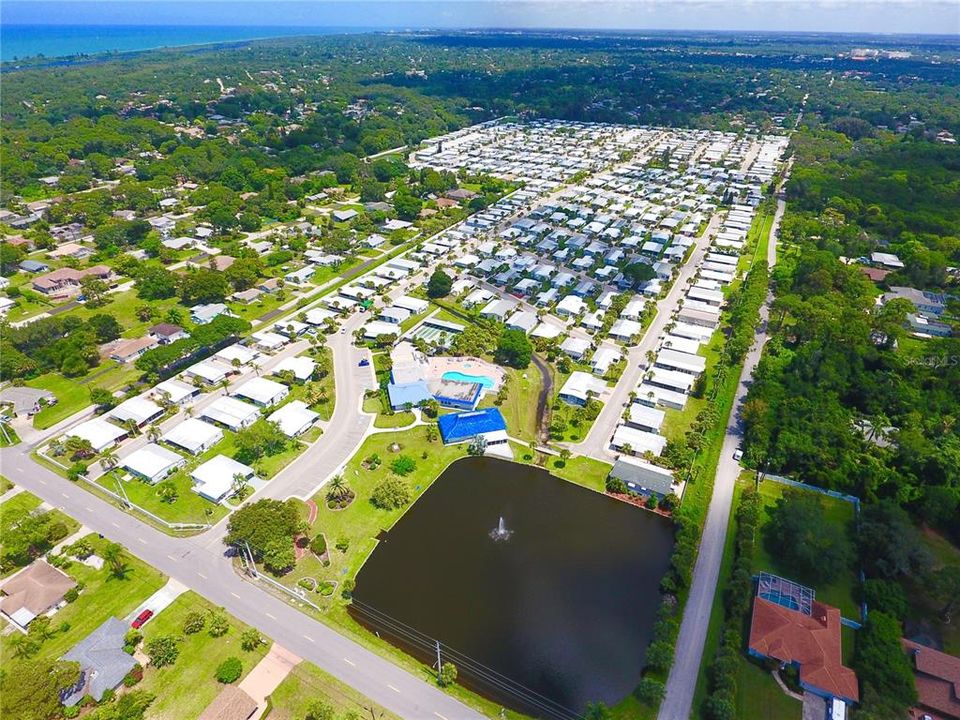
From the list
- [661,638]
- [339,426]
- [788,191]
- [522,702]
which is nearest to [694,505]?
[661,638]

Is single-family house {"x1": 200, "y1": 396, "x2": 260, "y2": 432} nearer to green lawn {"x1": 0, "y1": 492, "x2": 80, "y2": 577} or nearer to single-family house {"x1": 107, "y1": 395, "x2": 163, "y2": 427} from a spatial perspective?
single-family house {"x1": 107, "y1": 395, "x2": 163, "y2": 427}

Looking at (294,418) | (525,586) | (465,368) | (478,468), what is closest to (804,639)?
(525,586)

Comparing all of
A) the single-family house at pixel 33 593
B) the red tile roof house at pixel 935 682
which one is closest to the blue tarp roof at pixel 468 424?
the single-family house at pixel 33 593

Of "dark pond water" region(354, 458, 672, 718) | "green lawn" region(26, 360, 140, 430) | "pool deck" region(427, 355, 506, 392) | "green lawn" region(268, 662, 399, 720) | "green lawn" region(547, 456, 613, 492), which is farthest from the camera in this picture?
"pool deck" region(427, 355, 506, 392)

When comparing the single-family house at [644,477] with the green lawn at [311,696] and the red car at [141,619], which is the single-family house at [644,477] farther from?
the red car at [141,619]

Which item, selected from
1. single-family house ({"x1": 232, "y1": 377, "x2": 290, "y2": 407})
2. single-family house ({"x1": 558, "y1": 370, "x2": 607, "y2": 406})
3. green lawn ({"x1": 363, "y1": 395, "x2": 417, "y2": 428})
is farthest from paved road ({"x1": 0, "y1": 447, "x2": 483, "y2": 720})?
single-family house ({"x1": 558, "y1": 370, "x2": 607, "y2": 406})

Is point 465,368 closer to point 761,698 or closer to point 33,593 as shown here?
point 761,698

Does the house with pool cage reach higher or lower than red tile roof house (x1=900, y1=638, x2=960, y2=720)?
lower
